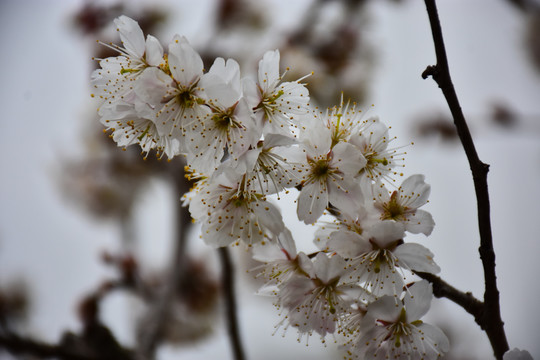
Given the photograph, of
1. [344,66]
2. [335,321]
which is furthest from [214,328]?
[335,321]

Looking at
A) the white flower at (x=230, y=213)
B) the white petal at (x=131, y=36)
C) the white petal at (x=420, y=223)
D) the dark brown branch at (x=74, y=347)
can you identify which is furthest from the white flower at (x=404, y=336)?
the dark brown branch at (x=74, y=347)

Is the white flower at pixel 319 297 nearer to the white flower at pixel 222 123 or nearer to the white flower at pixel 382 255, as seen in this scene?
the white flower at pixel 382 255

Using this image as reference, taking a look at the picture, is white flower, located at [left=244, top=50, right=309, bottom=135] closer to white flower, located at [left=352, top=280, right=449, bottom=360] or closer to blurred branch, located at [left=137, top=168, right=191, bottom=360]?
white flower, located at [left=352, top=280, right=449, bottom=360]

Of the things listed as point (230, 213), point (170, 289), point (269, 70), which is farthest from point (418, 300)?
point (170, 289)

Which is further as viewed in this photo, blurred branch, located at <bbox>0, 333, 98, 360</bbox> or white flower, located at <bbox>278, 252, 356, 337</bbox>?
blurred branch, located at <bbox>0, 333, 98, 360</bbox>

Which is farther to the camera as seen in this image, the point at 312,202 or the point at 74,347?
the point at 74,347

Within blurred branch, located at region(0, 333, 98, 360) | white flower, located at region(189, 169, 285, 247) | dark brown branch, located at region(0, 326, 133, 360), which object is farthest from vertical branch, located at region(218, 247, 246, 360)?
white flower, located at region(189, 169, 285, 247)

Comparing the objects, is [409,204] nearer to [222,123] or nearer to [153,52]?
[222,123]
